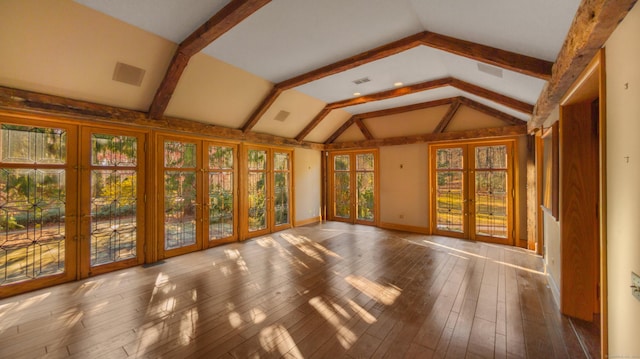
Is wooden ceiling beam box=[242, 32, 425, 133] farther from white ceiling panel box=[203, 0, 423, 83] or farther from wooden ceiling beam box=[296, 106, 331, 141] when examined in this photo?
wooden ceiling beam box=[296, 106, 331, 141]

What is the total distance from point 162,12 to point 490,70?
14.9 feet

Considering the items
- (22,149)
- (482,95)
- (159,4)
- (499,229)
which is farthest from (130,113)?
(499,229)

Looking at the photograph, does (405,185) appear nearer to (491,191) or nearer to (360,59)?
(491,191)

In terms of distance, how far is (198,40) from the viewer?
10.8 feet

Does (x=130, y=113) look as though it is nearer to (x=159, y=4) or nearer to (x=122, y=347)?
(x=159, y=4)

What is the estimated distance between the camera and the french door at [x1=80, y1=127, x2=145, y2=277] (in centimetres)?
399

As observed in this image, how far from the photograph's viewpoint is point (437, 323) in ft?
8.62

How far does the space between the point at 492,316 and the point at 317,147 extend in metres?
6.61

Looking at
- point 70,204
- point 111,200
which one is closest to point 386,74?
point 111,200

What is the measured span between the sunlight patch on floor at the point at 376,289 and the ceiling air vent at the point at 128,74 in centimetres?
455

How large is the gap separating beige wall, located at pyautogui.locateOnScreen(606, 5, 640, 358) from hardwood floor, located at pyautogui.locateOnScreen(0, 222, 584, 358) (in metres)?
0.90

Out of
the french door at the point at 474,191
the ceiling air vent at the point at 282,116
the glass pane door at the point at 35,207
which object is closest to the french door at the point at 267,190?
the ceiling air vent at the point at 282,116

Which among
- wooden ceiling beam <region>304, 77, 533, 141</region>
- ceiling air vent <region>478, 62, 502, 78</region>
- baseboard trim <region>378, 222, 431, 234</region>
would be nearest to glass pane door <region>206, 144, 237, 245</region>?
wooden ceiling beam <region>304, 77, 533, 141</region>

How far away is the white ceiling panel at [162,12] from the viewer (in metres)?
2.78
